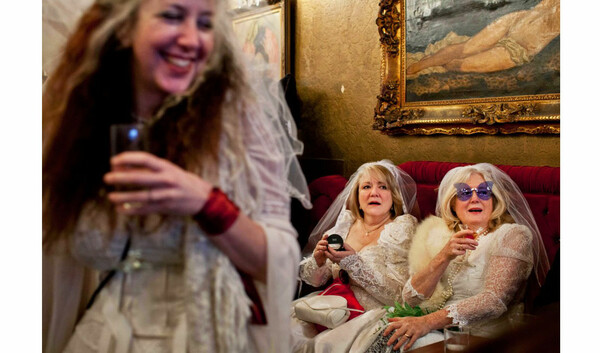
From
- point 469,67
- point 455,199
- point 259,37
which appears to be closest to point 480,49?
point 469,67

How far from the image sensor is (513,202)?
4.28ft

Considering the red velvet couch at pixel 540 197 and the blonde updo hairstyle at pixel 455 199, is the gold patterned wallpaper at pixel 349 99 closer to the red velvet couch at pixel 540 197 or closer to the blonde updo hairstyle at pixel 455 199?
the red velvet couch at pixel 540 197

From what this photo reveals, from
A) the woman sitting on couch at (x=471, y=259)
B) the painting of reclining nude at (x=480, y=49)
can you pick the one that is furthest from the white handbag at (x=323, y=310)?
the painting of reclining nude at (x=480, y=49)

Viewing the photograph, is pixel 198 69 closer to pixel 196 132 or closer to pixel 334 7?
pixel 196 132

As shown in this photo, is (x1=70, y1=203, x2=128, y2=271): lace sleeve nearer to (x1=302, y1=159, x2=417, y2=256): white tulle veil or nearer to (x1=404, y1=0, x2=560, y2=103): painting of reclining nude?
(x1=302, y1=159, x2=417, y2=256): white tulle veil

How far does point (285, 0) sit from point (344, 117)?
1.27 ft

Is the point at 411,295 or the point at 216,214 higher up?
the point at 216,214

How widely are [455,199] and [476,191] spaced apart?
5cm

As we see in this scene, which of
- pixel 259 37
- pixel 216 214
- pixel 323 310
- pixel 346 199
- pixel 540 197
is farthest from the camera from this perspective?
pixel 540 197

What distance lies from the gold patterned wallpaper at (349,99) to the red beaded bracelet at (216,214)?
0.65m

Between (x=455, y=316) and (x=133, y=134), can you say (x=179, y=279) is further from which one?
(x=455, y=316)

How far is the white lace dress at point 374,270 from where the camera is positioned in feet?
3.92

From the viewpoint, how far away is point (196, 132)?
1.85ft

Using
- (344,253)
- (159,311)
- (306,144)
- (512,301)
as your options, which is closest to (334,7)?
(306,144)
